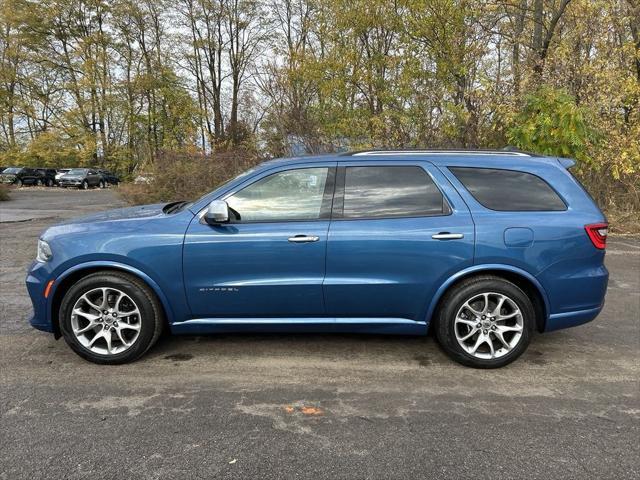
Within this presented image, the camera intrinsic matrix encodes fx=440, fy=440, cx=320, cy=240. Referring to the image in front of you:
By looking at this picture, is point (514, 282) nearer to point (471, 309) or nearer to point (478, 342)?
point (471, 309)

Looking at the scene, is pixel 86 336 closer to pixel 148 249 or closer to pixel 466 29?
pixel 148 249

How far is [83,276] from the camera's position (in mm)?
3559

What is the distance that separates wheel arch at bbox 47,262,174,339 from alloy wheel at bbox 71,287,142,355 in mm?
169

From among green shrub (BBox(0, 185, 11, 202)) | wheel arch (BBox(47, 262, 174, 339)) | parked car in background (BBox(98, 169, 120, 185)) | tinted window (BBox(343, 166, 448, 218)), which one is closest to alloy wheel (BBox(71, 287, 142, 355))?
wheel arch (BBox(47, 262, 174, 339))

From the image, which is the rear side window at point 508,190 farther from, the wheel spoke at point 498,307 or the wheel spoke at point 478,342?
the wheel spoke at point 478,342

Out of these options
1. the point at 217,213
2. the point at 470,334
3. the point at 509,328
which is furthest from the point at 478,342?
the point at 217,213

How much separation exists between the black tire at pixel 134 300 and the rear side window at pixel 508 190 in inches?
106

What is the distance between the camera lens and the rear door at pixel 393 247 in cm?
344

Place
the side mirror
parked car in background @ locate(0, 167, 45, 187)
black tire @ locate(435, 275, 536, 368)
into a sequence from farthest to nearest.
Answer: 1. parked car in background @ locate(0, 167, 45, 187)
2. black tire @ locate(435, 275, 536, 368)
3. the side mirror

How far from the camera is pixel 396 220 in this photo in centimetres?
351

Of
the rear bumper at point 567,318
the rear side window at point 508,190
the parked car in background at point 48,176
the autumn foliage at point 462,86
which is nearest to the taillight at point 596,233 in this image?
the rear side window at point 508,190

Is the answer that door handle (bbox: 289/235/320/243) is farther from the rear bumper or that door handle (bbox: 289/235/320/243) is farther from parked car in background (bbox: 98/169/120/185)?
parked car in background (bbox: 98/169/120/185)

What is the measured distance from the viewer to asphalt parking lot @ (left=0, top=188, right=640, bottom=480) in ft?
7.93

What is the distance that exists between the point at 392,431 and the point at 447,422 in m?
0.38
